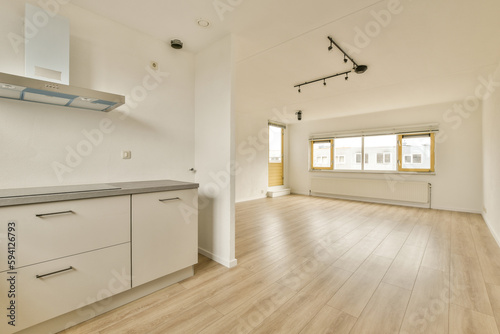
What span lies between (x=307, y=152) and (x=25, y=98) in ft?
22.7

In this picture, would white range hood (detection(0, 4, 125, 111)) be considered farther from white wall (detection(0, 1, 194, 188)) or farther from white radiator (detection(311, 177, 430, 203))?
white radiator (detection(311, 177, 430, 203))

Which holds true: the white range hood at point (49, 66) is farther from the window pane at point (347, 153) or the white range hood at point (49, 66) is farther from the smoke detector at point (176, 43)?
the window pane at point (347, 153)

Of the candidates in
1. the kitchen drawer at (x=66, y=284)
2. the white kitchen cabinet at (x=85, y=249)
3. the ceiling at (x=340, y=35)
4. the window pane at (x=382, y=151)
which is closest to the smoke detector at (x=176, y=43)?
the ceiling at (x=340, y=35)

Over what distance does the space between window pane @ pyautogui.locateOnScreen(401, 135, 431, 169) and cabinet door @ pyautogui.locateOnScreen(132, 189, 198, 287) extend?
5.95m

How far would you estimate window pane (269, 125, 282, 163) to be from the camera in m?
7.33

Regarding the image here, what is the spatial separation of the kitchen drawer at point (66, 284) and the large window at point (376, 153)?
6.49 meters

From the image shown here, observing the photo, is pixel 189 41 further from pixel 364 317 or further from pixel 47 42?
pixel 364 317

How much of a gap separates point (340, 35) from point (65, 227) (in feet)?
10.1

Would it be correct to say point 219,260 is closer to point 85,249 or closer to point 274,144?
point 85,249

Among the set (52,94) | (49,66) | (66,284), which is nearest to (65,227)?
(66,284)

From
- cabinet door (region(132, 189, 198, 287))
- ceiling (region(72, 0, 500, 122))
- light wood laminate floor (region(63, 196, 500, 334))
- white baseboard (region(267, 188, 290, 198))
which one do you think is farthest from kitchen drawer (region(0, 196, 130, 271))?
white baseboard (region(267, 188, 290, 198))

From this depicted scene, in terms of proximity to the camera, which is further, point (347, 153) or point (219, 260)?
point (347, 153)

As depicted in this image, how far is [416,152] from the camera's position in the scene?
219 inches

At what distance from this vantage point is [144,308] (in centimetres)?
165
